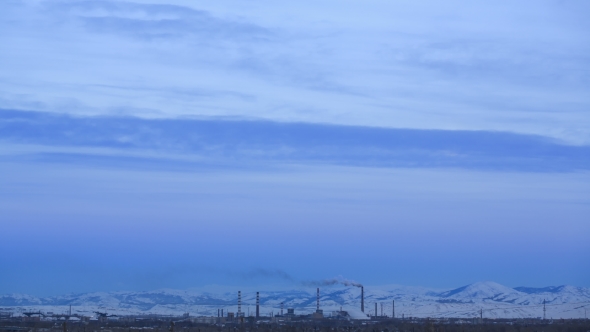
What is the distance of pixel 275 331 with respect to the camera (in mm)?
129875

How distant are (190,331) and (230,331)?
6.55 m

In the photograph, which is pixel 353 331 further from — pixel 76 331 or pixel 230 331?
pixel 76 331

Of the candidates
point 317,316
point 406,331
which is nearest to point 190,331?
point 406,331

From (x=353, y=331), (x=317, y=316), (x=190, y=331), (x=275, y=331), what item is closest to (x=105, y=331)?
(x=190, y=331)

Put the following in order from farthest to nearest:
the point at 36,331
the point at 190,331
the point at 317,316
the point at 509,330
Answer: the point at 317,316
the point at 509,330
the point at 190,331
the point at 36,331

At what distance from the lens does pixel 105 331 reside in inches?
4914

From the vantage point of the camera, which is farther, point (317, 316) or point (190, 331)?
point (317, 316)

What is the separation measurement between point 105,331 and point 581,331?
72183mm

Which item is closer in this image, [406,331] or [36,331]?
[36,331]

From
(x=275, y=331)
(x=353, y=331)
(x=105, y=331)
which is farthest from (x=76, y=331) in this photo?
(x=353, y=331)

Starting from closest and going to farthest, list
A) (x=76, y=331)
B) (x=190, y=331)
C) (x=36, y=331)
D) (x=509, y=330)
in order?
(x=36, y=331) < (x=76, y=331) < (x=190, y=331) < (x=509, y=330)

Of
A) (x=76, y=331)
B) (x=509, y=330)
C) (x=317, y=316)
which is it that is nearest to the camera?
(x=76, y=331)

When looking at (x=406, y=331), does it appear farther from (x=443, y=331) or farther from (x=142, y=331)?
(x=142, y=331)

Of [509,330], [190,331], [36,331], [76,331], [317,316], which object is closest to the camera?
[36,331]
